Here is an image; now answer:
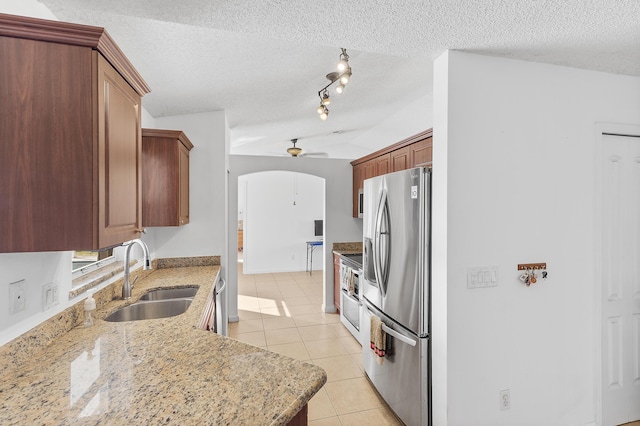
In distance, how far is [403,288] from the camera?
6.95ft

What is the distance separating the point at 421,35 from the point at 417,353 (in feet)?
6.00

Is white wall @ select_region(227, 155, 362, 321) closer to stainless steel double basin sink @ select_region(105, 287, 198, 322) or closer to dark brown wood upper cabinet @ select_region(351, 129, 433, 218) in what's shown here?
dark brown wood upper cabinet @ select_region(351, 129, 433, 218)

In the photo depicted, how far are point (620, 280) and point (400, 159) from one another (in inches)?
74.8

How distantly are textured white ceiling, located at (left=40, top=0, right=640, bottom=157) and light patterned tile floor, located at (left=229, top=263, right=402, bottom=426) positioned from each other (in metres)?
2.45

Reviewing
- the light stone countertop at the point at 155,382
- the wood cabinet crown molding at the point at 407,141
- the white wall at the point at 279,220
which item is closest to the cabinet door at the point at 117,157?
Result: the light stone countertop at the point at 155,382

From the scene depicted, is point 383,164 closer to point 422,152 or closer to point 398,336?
point 422,152

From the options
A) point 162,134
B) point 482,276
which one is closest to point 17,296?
point 162,134

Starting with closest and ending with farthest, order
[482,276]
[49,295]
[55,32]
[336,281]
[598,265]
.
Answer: [55,32], [49,295], [482,276], [598,265], [336,281]

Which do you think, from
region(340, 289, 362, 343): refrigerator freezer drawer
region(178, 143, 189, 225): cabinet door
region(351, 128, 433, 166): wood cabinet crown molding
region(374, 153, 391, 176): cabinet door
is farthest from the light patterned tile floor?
region(351, 128, 433, 166): wood cabinet crown molding

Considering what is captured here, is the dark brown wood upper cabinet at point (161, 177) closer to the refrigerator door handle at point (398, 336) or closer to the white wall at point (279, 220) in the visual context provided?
the refrigerator door handle at point (398, 336)

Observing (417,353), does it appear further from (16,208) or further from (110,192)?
(16,208)

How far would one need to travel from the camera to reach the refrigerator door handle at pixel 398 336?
1998 mm

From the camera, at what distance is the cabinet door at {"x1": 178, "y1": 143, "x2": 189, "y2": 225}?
2.90 meters

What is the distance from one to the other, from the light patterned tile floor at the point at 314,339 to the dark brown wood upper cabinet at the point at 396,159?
5.44 ft
